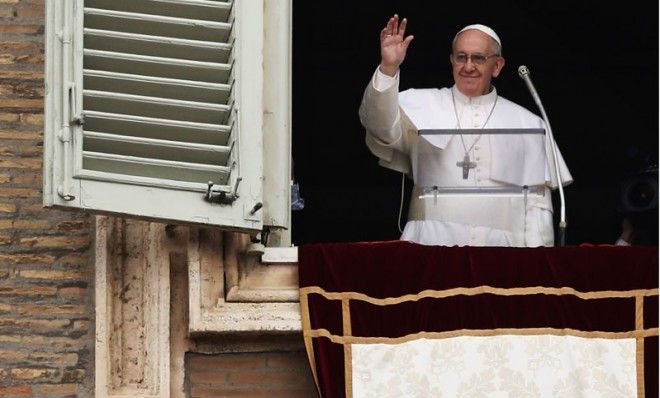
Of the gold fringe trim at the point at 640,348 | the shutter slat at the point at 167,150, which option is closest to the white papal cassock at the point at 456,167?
the gold fringe trim at the point at 640,348

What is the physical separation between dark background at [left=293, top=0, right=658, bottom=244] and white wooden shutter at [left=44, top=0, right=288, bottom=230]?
120 inches

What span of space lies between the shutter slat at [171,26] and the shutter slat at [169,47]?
0.10 ft

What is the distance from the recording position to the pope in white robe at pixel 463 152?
10828 millimetres

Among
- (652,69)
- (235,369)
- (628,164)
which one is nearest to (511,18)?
(652,69)

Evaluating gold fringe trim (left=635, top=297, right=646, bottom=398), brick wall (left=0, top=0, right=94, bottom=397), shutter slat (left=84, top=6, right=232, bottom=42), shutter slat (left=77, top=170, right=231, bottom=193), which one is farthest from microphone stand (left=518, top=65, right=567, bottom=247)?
brick wall (left=0, top=0, right=94, bottom=397)

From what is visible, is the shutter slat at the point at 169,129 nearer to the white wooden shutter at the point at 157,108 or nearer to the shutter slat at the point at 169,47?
the white wooden shutter at the point at 157,108

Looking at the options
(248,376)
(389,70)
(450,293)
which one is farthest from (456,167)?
(248,376)

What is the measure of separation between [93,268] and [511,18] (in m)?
3.84

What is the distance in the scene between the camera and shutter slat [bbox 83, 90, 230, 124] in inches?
398

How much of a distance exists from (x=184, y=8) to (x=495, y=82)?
347 centimetres

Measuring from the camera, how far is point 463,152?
433 inches

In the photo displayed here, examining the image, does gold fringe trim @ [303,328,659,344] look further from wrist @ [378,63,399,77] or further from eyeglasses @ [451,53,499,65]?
eyeglasses @ [451,53,499,65]

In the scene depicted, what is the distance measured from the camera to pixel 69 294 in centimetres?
1044

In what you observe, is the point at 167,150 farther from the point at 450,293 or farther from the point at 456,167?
the point at 456,167
